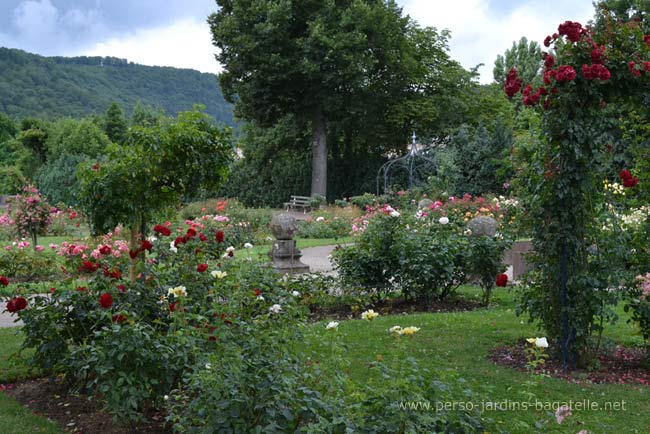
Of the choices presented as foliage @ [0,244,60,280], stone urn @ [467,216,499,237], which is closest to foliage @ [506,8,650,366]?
stone urn @ [467,216,499,237]

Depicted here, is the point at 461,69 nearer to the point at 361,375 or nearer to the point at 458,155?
the point at 458,155

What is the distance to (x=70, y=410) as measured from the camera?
4.54 m

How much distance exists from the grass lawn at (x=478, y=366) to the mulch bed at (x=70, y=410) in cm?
14

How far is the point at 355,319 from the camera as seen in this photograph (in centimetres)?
738

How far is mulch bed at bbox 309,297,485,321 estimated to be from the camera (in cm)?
767

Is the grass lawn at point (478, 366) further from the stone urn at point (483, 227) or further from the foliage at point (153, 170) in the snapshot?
the foliage at point (153, 170)

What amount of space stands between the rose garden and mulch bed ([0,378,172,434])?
2 centimetres

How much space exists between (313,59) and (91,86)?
49862 millimetres

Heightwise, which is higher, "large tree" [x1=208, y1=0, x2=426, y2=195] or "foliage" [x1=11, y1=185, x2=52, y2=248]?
"large tree" [x1=208, y1=0, x2=426, y2=195]

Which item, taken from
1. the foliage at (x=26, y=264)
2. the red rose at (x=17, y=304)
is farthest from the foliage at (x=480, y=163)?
the red rose at (x=17, y=304)

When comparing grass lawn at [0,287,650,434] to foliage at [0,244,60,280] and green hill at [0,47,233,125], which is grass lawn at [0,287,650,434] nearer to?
foliage at [0,244,60,280]

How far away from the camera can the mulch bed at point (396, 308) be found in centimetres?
767

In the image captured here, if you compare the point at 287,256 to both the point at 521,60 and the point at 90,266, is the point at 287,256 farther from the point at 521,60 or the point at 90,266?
the point at 521,60

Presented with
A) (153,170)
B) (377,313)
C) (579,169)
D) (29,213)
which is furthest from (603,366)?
(29,213)
